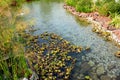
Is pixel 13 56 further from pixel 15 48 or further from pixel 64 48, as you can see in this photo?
pixel 64 48

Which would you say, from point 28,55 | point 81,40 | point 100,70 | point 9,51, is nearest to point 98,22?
point 81,40

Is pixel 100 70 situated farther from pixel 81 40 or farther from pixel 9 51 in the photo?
pixel 9 51

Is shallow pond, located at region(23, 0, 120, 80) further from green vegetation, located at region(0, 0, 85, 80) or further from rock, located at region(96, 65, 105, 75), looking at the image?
green vegetation, located at region(0, 0, 85, 80)

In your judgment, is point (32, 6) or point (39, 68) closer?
point (39, 68)

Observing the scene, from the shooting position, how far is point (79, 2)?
57.9ft

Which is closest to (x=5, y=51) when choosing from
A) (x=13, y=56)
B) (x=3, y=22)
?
(x=13, y=56)

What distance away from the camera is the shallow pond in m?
8.88

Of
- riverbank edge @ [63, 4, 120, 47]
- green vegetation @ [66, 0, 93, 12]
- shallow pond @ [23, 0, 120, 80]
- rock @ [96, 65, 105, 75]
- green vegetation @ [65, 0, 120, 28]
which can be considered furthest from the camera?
green vegetation @ [66, 0, 93, 12]

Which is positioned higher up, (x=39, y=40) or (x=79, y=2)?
(x=79, y=2)

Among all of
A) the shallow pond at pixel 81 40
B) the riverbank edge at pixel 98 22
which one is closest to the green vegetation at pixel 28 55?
the shallow pond at pixel 81 40

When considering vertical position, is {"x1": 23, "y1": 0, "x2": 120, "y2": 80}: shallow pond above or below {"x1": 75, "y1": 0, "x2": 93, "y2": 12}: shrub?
below

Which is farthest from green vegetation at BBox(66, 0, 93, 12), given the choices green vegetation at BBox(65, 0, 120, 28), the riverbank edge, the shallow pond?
the shallow pond

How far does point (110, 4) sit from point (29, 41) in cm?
687

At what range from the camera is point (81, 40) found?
12141 mm
